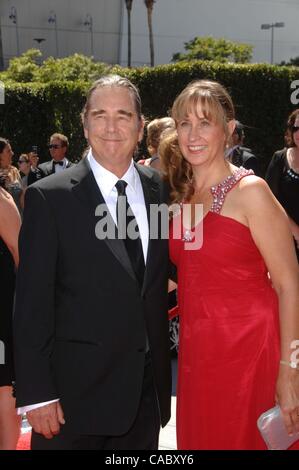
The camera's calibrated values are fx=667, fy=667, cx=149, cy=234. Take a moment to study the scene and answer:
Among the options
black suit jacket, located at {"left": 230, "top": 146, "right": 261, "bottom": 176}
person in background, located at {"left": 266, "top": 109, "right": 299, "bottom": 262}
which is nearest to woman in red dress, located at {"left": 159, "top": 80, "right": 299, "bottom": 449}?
person in background, located at {"left": 266, "top": 109, "right": 299, "bottom": 262}

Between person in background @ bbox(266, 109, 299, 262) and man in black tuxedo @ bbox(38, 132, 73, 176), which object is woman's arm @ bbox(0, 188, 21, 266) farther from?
man in black tuxedo @ bbox(38, 132, 73, 176)

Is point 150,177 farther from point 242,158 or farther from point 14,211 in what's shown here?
point 242,158

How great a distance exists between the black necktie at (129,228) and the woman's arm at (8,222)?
30.8 inches

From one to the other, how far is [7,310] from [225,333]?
1.15 meters

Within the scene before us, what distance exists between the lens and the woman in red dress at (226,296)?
8.94ft

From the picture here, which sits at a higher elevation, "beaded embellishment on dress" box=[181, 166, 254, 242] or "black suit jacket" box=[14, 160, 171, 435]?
"beaded embellishment on dress" box=[181, 166, 254, 242]

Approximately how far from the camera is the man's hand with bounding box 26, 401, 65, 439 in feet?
8.09

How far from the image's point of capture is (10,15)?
50.5 metres

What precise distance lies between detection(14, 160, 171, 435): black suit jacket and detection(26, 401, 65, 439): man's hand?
0.04 meters

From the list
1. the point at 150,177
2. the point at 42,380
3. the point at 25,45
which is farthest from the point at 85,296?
the point at 25,45

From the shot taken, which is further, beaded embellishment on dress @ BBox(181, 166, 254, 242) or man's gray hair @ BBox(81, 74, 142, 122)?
beaded embellishment on dress @ BBox(181, 166, 254, 242)

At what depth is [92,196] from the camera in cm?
258

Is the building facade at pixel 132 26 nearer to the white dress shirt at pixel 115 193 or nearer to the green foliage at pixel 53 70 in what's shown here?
the green foliage at pixel 53 70

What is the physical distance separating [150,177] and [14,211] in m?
0.74
